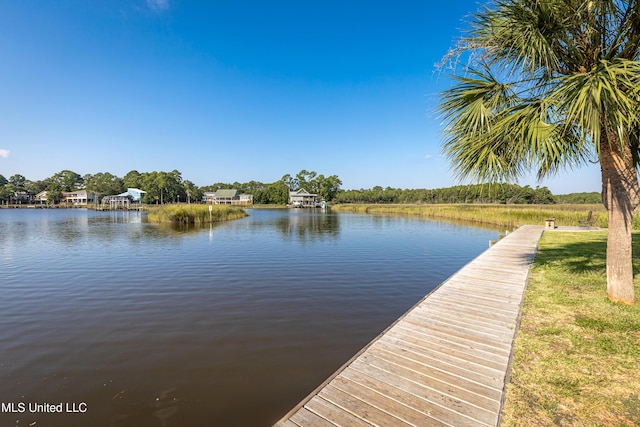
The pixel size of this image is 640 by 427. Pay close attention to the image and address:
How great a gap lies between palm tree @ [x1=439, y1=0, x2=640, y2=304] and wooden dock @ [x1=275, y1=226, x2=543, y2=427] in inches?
112

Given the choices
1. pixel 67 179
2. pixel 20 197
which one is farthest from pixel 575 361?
pixel 67 179

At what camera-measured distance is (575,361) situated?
13.2 feet

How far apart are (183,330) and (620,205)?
9024 millimetres

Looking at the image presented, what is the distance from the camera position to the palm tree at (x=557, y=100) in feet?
14.3

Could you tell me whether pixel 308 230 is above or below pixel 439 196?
below

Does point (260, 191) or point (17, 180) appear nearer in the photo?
point (260, 191)

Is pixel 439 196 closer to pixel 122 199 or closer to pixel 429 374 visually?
pixel 122 199

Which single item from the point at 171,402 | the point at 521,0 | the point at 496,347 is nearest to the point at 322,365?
the point at 171,402

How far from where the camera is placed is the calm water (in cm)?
422

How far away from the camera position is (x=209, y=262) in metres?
13.5

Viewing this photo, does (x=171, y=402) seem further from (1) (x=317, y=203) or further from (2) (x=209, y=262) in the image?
(1) (x=317, y=203)

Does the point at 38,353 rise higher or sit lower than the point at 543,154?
lower

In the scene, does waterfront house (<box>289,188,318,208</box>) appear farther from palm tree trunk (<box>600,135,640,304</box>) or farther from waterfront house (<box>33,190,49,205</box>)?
palm tree trunk (<box>600,135,640,304</box>)

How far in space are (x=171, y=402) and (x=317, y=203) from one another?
108 metres
